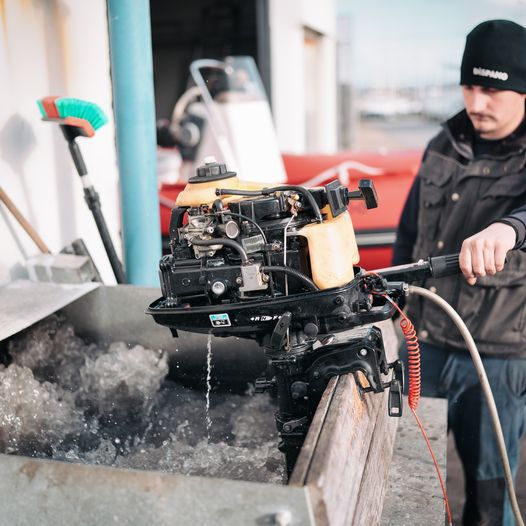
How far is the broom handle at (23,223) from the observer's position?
257 centimetres

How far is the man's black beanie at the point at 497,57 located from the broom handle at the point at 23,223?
5.14 ft

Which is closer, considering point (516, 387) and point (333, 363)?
point (333, 363)

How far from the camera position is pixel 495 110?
239 cm

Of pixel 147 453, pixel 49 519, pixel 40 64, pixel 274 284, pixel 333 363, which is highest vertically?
pixel 40 64

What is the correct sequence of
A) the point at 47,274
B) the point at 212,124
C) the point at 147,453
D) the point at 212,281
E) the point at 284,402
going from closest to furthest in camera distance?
the point at 212,281 < the point at 284,402 < the point at 147,453 < the point at 47,274 < the point at 212,124

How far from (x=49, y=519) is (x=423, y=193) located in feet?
5.78

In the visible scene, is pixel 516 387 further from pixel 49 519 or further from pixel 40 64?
pixel 40 64

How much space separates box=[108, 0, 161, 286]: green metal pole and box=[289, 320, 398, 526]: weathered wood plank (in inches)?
50.9

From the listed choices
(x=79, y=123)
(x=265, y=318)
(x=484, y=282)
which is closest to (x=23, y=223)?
(x=79, y=123)

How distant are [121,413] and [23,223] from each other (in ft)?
2.51

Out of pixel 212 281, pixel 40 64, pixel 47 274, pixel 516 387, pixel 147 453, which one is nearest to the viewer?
pixel 212 281

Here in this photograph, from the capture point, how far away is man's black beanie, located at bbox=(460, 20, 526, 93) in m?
2.35

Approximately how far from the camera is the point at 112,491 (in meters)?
1.32

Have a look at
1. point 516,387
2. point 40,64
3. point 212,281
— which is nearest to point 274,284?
point 212,281
